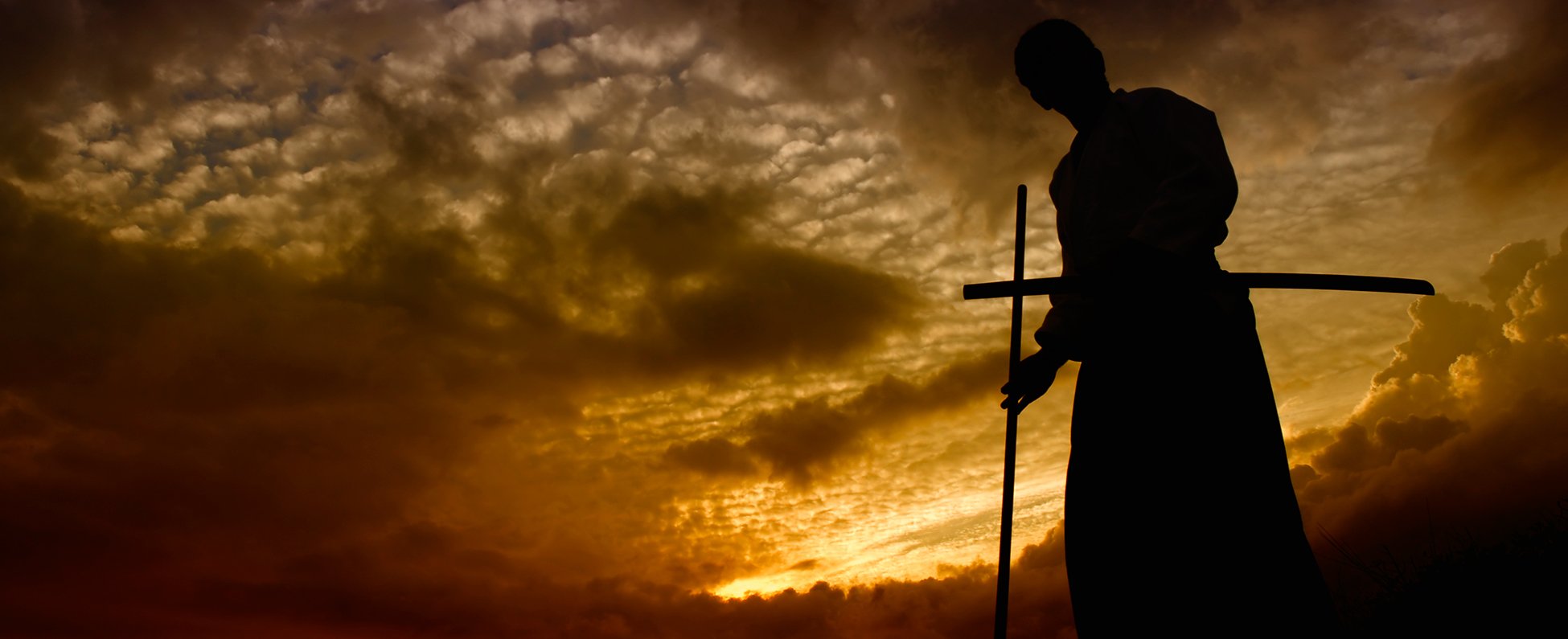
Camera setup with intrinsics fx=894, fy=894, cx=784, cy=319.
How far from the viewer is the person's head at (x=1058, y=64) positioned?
3967 mm

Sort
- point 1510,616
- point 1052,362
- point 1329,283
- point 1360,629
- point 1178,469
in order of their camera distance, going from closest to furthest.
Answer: point 1178,469, point 1329,283, point 1052,362, point 1510,616, point 1360,629

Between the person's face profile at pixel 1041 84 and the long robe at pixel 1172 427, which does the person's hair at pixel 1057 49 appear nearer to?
the person's face profile at pixel 1041 84

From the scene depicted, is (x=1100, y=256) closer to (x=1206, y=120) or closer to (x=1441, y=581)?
(x=1206, y=120)

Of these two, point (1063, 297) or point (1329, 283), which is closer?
point (1329, 283)

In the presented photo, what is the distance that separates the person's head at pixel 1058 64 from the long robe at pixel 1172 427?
1.07 ft

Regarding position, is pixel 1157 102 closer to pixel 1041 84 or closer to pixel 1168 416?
pixel 1041 84

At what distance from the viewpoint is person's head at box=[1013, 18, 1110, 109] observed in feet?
A: 13.0

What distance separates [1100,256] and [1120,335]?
35 cm

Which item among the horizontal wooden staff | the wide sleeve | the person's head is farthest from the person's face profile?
the horizontal wooden staff

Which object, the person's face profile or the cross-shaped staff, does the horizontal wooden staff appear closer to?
the cross-shaped staff

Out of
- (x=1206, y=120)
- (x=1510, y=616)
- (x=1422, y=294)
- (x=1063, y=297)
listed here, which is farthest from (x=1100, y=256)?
(x=1510, y=616)

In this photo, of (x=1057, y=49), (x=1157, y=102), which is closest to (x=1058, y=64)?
(x=1057, y=49)

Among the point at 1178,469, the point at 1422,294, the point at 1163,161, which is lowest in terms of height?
the point at 1178,469

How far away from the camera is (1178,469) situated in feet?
10.8
